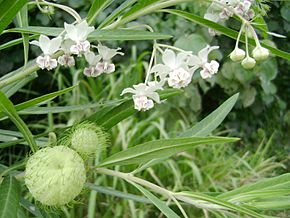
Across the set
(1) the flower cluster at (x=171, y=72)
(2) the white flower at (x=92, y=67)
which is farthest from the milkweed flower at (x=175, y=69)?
(2) the white flower at (x=92, y=67)

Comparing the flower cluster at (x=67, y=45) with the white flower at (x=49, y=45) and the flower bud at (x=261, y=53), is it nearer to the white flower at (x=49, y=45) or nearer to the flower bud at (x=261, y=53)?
the white flower at (x=49, y=45)

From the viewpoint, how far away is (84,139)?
2.53 feet

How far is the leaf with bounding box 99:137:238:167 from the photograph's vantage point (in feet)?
2.37

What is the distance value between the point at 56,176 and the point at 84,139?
9 cm

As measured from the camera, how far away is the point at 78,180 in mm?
703

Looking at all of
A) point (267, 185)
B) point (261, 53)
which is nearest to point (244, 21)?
Result: point (261, 53)

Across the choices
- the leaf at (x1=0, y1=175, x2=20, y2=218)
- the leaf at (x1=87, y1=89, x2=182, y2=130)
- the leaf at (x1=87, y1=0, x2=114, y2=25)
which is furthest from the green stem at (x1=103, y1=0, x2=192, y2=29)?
the leaf at (x1=0, y1=175, x2=20, y2=218)

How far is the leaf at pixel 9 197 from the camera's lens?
75 centimetres

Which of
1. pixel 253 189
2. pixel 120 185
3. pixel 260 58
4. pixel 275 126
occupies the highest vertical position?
pixel 260 58

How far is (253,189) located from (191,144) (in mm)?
211

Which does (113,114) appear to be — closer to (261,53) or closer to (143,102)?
(143,102)

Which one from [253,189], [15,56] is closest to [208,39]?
[15,56]

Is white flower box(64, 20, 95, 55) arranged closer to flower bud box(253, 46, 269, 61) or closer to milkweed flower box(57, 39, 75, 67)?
milkweed flower box(57, 39, 75, 67)

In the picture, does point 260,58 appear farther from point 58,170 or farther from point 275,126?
point 275,126
